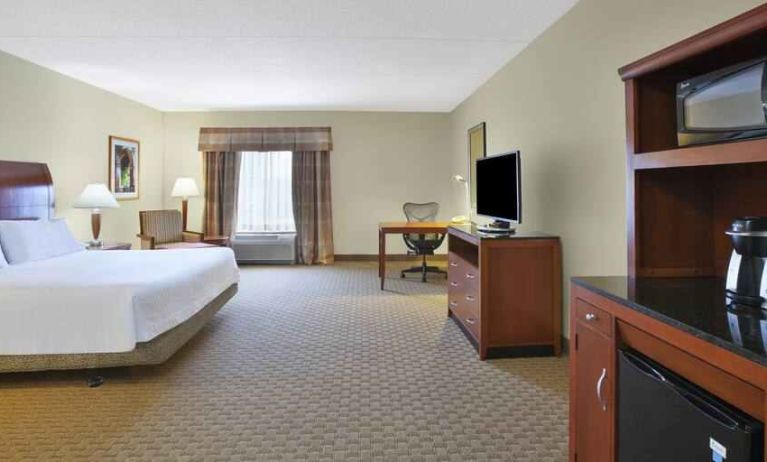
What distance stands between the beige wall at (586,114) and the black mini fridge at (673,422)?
1500mm

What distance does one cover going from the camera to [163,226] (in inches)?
256

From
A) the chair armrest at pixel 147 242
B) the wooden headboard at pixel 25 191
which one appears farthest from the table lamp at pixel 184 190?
the wooden headboard at pixel 25 191

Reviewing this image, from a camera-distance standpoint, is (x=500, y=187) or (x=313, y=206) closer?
(x=500, y=187)

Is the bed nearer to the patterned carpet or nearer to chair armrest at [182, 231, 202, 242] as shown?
the patterned carpet

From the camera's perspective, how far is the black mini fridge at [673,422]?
0.97m

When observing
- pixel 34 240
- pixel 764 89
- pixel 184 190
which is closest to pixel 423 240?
pixel 184 190

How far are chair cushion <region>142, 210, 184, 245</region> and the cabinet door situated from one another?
580cm

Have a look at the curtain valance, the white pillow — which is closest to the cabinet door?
the white pillow

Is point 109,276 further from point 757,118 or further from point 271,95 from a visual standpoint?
point 271,95

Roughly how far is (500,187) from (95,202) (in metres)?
4.07

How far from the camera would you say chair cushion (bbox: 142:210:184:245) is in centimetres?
625

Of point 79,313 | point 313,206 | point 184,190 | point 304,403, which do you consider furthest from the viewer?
point 313,206

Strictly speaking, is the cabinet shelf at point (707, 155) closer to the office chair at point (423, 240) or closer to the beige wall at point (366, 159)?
the office chair at point (423, 240)

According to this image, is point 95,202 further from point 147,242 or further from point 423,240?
point 423,240
